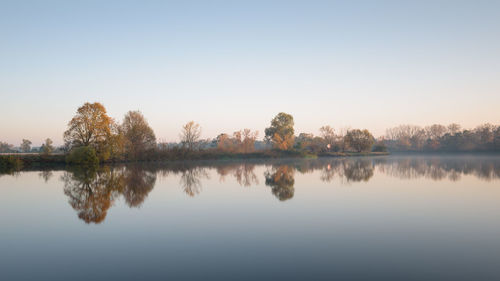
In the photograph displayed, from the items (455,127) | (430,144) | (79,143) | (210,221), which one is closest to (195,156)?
(79,143)

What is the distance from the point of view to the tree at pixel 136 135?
131ft

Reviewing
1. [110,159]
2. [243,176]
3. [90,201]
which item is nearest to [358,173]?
[243,176]

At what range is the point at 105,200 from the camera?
35.2 ft

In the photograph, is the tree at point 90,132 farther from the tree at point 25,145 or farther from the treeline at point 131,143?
the tree at point 25,145

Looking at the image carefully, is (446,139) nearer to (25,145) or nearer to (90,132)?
(90,132)

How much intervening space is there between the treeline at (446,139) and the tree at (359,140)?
96.0ft

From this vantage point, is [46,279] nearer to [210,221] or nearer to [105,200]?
[210,221]

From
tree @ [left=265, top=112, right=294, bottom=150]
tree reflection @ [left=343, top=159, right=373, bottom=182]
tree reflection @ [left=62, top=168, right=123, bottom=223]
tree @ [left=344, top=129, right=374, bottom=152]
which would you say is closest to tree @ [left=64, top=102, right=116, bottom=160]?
tree reflection @ [left=62, top=168, right=123, bottom=223]

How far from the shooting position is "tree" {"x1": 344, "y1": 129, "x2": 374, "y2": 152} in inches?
2844

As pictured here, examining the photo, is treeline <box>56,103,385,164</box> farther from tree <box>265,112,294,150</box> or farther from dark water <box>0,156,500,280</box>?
dark water <box>0,156,500,280</box>

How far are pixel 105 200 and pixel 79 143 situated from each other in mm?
27729

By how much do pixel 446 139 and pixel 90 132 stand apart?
93.3 m

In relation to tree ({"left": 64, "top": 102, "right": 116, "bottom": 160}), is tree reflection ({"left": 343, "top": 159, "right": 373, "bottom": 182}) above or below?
below

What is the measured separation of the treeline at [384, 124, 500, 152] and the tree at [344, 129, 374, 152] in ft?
96.0
